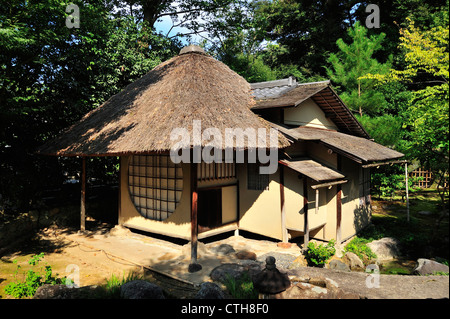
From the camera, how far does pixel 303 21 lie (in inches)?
1013

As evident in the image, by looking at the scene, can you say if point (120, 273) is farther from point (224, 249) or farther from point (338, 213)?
point (338, 213)

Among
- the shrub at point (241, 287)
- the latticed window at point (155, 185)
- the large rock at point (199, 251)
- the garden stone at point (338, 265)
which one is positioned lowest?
the garden stone at point (338, 265)

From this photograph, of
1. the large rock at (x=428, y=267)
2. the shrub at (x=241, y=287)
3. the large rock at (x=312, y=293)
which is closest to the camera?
the large rock at (x=312, y=293)

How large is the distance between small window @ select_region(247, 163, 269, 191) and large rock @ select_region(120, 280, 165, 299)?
16.9ft

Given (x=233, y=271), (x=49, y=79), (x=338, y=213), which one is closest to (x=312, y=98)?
(x=338, y=213)

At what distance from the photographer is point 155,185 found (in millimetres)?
9273

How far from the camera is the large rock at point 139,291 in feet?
15.9

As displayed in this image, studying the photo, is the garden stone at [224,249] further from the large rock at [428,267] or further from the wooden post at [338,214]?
the large rock at [428,267]

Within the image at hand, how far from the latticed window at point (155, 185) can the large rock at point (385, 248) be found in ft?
21.3

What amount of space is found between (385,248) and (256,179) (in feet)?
15.2

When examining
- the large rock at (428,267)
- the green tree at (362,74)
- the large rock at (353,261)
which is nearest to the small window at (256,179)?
the large rock at (353,261)

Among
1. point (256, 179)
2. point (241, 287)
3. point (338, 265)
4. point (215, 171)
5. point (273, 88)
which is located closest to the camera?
point (241, 287)
